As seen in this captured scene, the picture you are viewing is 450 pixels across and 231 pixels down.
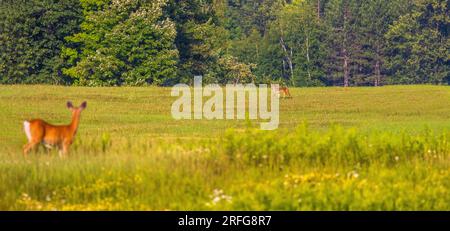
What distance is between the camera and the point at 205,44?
4048 inches

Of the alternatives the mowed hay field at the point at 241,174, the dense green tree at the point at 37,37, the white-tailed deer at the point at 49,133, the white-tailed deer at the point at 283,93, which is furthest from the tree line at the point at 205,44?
the mowed hay field at the point at 241,174

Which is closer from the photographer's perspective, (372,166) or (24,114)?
(372,166)

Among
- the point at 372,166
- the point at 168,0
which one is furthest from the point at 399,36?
the point at 372,166

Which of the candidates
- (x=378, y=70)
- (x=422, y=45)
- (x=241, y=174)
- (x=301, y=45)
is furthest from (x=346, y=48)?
(x=241, y=174)

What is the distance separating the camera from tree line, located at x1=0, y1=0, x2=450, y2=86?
3642 inches

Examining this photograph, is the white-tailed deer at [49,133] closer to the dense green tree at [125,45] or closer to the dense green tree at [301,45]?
the dense green tree at [125,45]

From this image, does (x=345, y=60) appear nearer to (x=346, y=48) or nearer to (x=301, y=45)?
(x=346, y=48)

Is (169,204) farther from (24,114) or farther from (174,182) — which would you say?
(24,114)

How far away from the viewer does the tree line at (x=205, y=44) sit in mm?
92500

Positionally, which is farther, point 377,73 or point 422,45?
point 377,73

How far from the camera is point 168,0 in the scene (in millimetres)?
98625

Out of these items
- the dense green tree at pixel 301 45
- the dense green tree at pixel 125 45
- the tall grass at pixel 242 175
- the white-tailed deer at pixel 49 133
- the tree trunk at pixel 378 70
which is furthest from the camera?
the tree trunk at pixel 378 70
